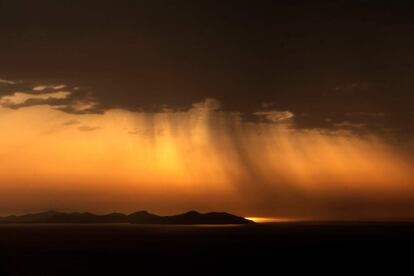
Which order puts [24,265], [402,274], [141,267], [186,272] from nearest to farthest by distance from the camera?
[402,274] < [186,272] < [141,267] < [24,265]

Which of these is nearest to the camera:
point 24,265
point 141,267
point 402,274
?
point 402,274

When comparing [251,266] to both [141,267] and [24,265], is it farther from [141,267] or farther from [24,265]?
[24,265]

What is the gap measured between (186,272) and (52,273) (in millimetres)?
16305

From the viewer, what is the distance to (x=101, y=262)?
79.9 m

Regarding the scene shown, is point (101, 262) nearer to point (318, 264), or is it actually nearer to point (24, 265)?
point (24, 265)

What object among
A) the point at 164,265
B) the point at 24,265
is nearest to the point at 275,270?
the point at 164,265

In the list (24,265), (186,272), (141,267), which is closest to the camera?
(186,272)

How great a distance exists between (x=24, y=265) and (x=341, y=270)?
44451mm

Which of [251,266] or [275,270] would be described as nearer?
[275,270]

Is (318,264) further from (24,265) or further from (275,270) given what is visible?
(24,265)

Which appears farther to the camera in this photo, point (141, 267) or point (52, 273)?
point (141, 267)

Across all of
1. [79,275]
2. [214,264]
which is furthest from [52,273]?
[214,264]

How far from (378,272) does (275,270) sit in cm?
1246

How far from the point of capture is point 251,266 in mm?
72188
